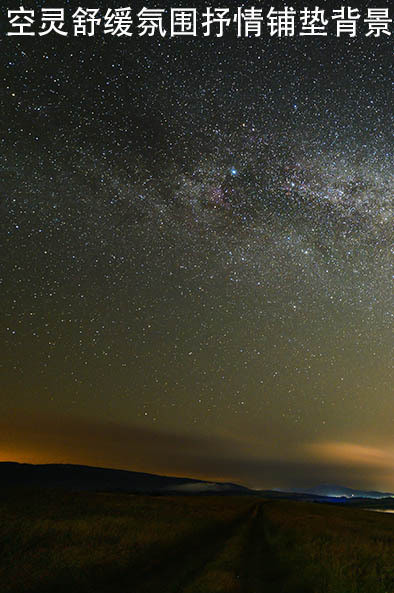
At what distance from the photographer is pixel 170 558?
1412cm

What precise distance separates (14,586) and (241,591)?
17.0 feet

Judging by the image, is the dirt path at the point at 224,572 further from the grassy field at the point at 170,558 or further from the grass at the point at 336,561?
the grass at the point at 336,561

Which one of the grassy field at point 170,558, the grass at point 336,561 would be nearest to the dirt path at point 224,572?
the grassy field at point 170,558

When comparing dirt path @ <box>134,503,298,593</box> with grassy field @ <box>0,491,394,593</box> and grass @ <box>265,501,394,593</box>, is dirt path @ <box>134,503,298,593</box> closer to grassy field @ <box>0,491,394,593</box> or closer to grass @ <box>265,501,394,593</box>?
grassy field @ <box>0,491,394,593</box>

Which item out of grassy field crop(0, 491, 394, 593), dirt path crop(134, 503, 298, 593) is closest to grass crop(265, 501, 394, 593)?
grassy field crop(0, 491, 394, 593)

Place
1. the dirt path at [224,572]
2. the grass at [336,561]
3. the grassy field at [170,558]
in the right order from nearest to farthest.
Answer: the dirt path at [224,572]
the grassy field at [170,558]
the grass at [336,561]

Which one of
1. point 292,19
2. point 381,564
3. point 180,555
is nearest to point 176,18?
point 292,19

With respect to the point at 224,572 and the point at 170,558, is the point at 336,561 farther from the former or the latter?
the point at 170,558

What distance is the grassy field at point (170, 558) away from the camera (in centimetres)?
1114

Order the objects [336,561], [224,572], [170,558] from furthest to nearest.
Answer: [336,561]
[170,558]
[224,572]

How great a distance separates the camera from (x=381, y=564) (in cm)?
1623

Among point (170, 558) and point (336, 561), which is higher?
point (170, 558)

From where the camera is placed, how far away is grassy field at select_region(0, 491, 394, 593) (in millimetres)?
11141

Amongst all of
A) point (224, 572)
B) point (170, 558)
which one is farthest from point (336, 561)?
point (170, 558)
